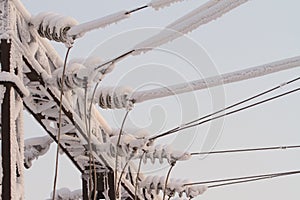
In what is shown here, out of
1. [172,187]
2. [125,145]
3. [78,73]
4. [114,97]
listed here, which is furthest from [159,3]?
[172,187]

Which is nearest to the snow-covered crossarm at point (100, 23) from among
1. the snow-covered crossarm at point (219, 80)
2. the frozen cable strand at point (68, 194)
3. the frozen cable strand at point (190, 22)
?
the frozen cable strand at point (190, 22)

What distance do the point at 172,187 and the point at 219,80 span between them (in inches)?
111

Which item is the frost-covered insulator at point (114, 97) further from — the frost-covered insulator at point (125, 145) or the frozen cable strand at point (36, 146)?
the frozen cable strand at point (36, 146)

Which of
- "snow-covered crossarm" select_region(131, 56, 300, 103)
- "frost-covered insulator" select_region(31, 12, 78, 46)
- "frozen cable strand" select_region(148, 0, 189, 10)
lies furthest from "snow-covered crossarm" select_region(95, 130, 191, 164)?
"frozen cable strand" select_region(148, 0, 189, 10)

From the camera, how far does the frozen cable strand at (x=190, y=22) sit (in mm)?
4320

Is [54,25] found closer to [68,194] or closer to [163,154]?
[163,154]

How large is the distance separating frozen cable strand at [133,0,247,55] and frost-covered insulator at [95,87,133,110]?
53.6 inches

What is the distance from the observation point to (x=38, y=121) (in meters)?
6.41

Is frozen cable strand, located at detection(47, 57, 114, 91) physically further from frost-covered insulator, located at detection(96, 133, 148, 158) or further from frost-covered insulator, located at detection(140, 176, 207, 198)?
frost-covered insulator, located at detection(140, 176, 207, 198)

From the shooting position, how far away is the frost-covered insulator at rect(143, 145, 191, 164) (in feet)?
23.4

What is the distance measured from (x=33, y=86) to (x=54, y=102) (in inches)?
13.0

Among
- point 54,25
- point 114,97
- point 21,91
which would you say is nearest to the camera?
point 21,91

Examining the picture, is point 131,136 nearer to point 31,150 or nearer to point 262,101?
point 31,150

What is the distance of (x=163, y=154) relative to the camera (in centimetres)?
724
